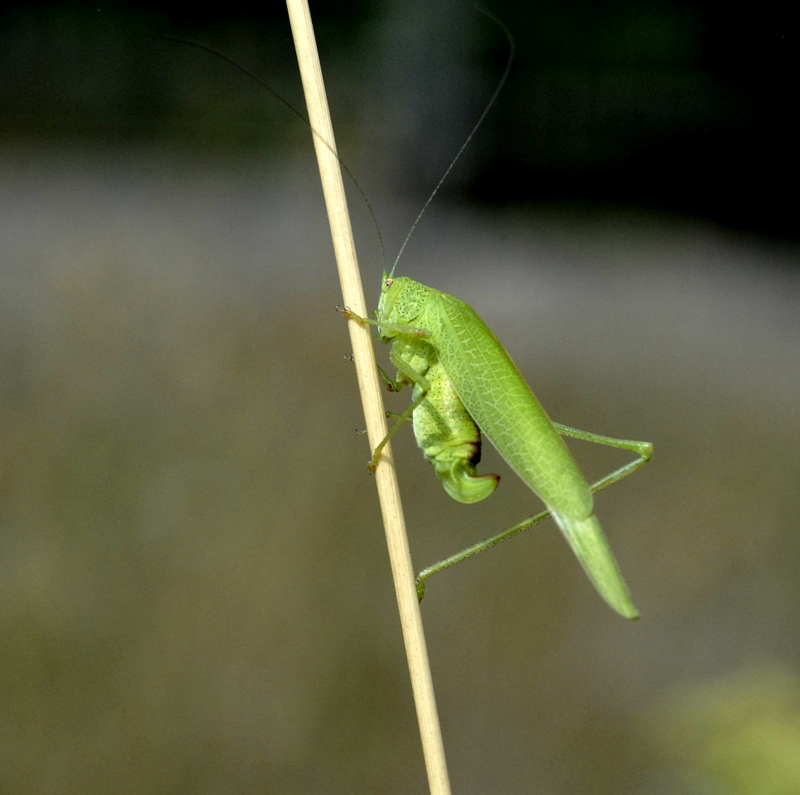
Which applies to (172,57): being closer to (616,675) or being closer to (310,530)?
(310,530)

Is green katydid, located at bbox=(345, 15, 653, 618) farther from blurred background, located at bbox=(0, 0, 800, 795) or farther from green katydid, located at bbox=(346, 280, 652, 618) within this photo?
blurred background, located at bbox=(0, 0, 800, 795)

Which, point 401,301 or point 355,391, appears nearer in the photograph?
point 401,301

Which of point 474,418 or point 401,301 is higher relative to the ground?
point 401,301

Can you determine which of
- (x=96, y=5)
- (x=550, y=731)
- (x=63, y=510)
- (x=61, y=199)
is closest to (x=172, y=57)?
(x=96, y=5)

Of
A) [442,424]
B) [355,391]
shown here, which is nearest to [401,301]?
[442,424]

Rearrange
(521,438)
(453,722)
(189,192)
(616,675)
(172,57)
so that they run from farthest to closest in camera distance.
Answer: (189,192)
(172,57)
(616,675)
(453,722)
(521,438)

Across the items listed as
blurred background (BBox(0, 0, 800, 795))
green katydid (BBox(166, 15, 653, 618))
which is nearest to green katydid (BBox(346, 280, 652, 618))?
green katydid (BBox(166, 15, 653, 618))

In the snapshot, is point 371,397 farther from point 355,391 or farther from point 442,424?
point 355,391
